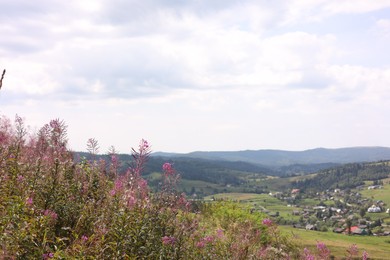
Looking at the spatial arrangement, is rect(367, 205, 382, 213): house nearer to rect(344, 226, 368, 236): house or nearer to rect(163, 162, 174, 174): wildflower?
rect(344, 226, 368, 236): house

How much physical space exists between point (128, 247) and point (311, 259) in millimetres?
4128

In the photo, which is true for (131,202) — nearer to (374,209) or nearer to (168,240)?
(168,240)

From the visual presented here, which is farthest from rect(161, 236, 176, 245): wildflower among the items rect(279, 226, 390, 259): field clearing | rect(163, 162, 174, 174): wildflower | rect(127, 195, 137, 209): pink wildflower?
rect(279, 226, 390, 259): field clearing

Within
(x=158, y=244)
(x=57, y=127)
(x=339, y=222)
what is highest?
(x=57, y=127)

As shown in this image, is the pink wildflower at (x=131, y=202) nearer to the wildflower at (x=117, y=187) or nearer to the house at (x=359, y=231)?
the wildflower at (x=117, y=187)

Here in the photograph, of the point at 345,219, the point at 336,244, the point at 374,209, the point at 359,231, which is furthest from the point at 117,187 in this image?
the point at 374,209

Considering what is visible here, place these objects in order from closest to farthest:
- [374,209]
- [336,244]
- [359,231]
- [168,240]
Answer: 1. [168,240]
2. [336,244]
3. [359,231]
4. [374,209]

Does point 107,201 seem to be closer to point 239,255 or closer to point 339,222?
point 239,255

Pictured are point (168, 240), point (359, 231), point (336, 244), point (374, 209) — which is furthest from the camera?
point (374, 209)

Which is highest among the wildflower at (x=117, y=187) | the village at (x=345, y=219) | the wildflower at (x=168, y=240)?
the wildflower at (x=117, y=187)

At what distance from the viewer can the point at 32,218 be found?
20.9ft

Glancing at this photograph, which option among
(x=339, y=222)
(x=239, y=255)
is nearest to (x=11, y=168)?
(x=239, y=255)

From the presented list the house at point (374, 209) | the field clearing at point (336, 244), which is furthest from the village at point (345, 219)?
the field clearing at point (336, 244)

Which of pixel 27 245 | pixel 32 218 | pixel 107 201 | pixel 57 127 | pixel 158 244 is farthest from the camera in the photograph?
pixel 57 127
